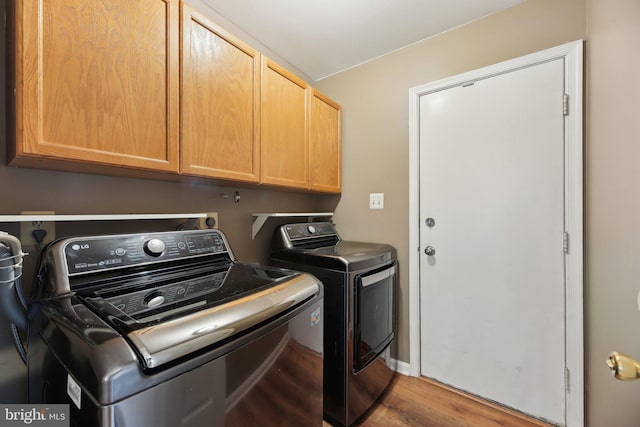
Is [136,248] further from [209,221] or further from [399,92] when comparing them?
[399,92]

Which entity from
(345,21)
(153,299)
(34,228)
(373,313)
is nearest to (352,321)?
(373,313)

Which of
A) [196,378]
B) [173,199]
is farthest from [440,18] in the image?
[196,378]

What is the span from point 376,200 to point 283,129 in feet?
3.00

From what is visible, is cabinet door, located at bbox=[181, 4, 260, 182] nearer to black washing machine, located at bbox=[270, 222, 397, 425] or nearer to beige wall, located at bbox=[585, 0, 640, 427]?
black washing machine, located at bbox=[270, 222, 397, 425]

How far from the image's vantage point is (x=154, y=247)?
1099 mm

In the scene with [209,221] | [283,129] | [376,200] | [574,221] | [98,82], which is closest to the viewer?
[98,82]

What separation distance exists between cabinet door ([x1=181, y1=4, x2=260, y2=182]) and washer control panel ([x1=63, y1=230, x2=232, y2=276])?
31 centimetres

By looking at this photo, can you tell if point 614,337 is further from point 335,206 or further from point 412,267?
point 335,206

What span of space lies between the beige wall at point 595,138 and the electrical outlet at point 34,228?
6.18ft

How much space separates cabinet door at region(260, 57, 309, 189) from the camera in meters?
1.56

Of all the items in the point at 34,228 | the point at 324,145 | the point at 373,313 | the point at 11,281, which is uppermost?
the point at 324,145

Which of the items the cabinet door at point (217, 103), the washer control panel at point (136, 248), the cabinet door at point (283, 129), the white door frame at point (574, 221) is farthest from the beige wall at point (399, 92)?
the washer control panel at point (136, 248)

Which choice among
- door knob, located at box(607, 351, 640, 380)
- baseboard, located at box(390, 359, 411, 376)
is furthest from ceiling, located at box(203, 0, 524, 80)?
baseboard, located at box(390, 359, 411, 376)

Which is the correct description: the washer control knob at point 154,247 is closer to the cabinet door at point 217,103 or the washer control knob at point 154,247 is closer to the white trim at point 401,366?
the cabinet door at point 217,103
